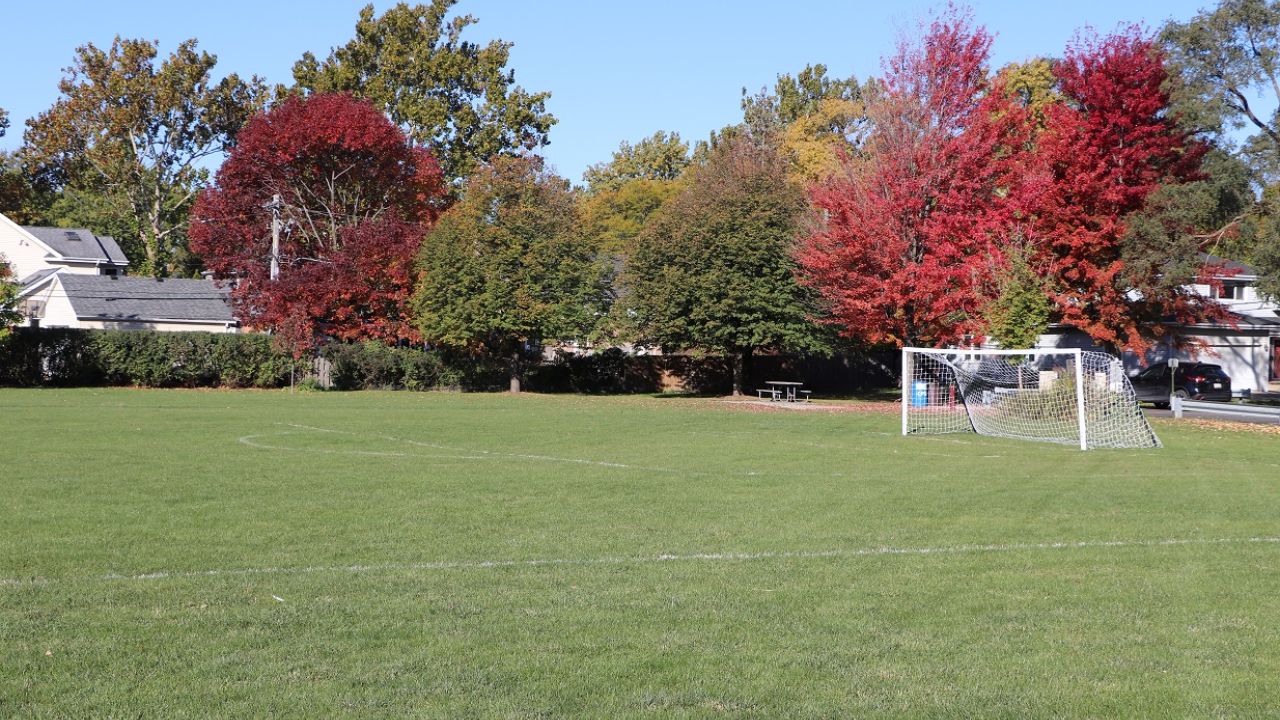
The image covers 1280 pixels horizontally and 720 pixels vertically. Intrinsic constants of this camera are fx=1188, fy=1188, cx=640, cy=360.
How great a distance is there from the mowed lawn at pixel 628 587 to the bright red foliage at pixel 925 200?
1774 centimetres

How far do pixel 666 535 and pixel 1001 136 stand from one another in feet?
93.6

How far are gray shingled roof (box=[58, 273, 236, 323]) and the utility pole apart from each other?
6452mm

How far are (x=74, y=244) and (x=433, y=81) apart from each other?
22.1m

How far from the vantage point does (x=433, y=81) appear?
65000mm

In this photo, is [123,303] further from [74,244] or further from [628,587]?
[628,587]

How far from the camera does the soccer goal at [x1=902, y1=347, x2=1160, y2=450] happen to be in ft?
76.6

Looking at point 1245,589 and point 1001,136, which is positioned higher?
point 1001,136

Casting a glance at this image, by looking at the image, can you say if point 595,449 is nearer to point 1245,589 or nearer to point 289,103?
point 1245,589

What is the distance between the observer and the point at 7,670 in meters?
5.95

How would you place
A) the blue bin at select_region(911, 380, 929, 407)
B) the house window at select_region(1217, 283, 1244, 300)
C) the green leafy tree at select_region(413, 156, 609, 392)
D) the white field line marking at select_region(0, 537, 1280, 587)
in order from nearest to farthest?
the white field line marking at select_region(0, 537, 1280, 587), the blue bin at select_region(911, 380, 929, 407), the green leafy tree at select_region(413, 156, 609, 392), the house window at select_region(1217, 283, 1244, 300)

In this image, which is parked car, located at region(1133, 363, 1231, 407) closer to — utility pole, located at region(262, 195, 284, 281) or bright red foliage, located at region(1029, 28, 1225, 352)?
bright red foliage, located at region(1029, 28, 1225, 352)

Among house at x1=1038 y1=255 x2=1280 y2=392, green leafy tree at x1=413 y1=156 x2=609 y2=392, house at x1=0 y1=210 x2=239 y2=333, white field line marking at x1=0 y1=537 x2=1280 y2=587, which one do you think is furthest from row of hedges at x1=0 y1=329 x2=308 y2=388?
white field line marking at x1=0 y1=537 x2=1280 y2=587

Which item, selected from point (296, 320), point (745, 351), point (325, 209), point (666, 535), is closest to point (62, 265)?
point (325, 209)

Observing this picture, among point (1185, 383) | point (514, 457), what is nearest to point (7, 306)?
point (514, 457)
